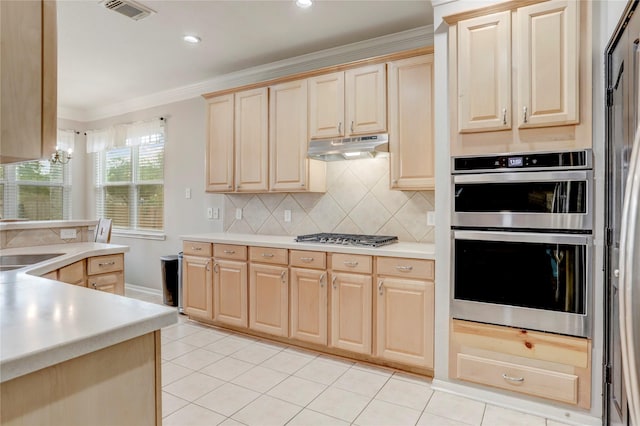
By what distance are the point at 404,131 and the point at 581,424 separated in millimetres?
2145

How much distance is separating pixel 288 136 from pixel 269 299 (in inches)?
58.8

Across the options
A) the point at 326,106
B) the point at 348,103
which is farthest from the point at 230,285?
the point at 348,103

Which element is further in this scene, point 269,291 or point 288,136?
point 288,136

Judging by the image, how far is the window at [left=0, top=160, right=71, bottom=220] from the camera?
5.20 metres

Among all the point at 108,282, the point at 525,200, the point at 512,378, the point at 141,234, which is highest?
the point at 525,200

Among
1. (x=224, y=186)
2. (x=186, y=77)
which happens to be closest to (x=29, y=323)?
(x=224, y=186)

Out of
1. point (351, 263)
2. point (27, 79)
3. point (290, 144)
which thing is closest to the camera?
point (27, 79)

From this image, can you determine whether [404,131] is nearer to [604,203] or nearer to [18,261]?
[604,203]

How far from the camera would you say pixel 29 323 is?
1005 millimetres

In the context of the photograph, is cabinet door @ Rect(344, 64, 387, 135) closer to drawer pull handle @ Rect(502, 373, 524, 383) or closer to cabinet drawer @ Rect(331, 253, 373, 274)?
cabinet drawer @ Rect(331, 253, 373, 274)

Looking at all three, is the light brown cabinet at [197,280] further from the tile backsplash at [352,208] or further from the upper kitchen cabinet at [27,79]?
the upper kitchen cabinet at [27,79]

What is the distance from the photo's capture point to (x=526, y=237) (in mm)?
2217

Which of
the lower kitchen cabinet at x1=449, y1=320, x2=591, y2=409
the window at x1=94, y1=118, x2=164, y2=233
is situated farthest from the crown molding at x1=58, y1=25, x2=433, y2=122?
the lower kitchen cabinet at x1=449, y1=320, x2=591, y2=409

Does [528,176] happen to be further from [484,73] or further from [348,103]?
[348,103]
